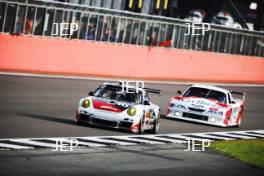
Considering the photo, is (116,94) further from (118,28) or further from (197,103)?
(118,28)

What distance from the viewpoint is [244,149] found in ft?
63.9

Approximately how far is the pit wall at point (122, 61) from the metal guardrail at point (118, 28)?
85cm

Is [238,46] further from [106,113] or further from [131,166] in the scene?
[131,166]

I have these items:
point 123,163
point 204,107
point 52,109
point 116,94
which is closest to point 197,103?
point 204,107

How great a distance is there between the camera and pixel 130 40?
128ft

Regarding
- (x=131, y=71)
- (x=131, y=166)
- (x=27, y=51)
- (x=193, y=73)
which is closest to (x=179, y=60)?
(x=193, y=73)

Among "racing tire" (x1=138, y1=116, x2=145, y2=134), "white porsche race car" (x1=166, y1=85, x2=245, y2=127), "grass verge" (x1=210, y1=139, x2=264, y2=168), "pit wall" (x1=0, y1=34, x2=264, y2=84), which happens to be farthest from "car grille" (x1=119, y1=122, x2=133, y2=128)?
"pit wall" (x1=0, y1=34, x2=264, y2=84)

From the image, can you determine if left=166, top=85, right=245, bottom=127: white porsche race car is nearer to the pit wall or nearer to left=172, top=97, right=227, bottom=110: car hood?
left=172, top=97, right=227, bottom=110: car hood

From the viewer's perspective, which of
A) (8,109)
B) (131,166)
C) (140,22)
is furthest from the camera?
(140,22)

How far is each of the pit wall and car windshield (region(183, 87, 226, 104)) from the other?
331 inches

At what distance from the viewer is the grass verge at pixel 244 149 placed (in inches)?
696

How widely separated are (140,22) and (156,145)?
2212 centimetres

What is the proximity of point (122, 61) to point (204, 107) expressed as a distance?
487 inches

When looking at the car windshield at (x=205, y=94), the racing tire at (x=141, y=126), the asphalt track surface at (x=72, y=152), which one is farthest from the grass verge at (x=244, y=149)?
the car windshield at (x=205, y=94)
